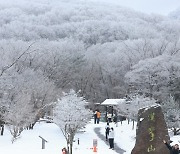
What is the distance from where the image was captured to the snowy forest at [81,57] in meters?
26.1

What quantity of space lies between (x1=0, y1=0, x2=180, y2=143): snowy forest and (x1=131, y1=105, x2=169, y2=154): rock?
31.2 ft

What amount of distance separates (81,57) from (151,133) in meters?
38.4

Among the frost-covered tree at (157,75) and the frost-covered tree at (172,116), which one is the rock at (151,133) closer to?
the frost-covered tree at (172,116)

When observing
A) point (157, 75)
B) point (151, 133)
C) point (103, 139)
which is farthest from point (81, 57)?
point (151, 133)

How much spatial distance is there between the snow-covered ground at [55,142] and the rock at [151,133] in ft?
15.8

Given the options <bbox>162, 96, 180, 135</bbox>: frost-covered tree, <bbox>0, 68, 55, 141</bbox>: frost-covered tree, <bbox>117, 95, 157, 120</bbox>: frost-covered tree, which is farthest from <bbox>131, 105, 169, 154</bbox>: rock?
<bbox>117, 95, 157, 120</bbox>: frost-covered tree

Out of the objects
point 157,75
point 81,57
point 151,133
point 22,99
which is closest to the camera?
point 151,133

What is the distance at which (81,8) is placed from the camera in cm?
8312

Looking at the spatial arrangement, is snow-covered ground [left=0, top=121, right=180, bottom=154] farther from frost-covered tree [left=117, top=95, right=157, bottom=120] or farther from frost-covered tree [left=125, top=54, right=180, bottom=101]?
frost-covered tree [left=125, top=54, right=180, bottom=101]

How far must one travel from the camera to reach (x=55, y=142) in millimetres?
20016

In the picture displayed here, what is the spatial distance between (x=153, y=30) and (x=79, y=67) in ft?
62.2

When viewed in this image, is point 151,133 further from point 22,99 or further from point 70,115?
point 22,99

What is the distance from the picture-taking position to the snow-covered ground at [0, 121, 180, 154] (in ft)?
56.7

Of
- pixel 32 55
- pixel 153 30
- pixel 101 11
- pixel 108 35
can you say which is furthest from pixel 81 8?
pixel 32 55
